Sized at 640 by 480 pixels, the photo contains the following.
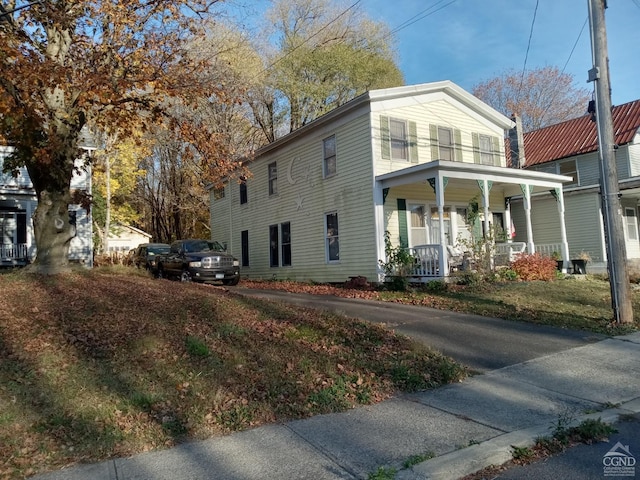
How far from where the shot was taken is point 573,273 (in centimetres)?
1791

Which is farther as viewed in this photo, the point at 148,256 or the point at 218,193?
the point at 218,193

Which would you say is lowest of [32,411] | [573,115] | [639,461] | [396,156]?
[639,461]

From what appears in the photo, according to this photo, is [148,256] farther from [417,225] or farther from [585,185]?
[585,185]

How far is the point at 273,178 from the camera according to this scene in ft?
68.5

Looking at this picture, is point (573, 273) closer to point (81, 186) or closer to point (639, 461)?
point (639, 461)

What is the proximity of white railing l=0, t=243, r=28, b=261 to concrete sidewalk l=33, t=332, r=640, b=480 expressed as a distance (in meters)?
23.6

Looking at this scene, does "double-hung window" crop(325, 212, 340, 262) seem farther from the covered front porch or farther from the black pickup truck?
the black pickup truck

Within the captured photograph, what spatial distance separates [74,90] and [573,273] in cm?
1683

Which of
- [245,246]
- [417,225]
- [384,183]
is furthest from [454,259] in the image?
[245,246]

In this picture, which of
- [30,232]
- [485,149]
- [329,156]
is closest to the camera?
[329,156]

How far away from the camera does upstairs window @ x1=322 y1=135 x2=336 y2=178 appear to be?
684 inches

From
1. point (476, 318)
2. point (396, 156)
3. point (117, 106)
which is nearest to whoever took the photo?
point (476, 318)

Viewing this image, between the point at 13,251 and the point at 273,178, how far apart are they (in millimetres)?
13449

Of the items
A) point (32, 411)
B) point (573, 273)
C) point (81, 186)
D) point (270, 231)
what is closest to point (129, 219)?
point (81, 186)
